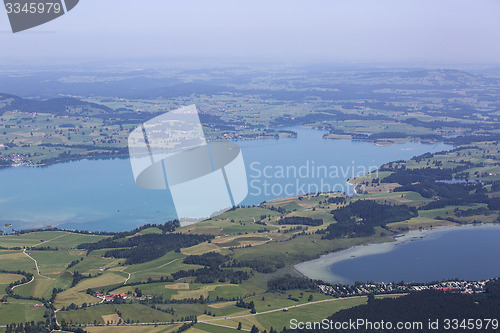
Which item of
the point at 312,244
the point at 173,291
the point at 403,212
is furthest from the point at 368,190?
the point at 173,291

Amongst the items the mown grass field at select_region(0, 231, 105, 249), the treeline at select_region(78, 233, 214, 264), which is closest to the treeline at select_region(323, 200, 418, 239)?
the treeline at select_region(78, 233, 214, 264)

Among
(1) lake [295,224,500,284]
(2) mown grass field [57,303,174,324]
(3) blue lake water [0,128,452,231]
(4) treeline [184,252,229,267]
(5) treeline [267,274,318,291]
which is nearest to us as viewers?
(2) mown grass field [57,303,174,324]

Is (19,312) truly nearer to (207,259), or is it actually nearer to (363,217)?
(207,259)

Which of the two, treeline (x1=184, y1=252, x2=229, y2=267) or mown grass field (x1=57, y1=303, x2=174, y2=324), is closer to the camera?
mown grass field (x1=57, y1=303, x2=174, y2=324)

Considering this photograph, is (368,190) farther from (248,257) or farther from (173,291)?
(173,291)

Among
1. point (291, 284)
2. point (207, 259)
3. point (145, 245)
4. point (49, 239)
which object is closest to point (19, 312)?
point (145, 245)

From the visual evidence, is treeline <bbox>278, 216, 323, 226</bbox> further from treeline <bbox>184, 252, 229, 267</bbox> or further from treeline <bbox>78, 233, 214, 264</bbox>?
treeline <bbox>184, 252, 229, 267</bbox>

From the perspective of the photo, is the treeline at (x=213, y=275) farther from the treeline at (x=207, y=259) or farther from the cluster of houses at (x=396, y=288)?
the cluster of houses at (x=396, y=288)
